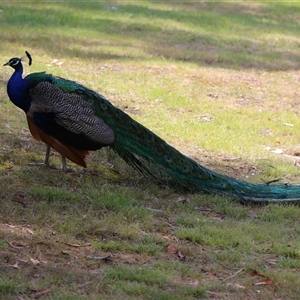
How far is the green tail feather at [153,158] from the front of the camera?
22.2ft

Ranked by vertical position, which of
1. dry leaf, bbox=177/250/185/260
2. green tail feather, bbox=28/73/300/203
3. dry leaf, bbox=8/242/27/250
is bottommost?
dry leaf, bbox=177/250/185/260

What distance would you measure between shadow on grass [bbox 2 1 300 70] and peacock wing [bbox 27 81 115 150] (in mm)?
5187

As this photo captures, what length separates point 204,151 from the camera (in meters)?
8.23

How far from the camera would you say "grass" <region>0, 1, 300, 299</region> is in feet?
16.4

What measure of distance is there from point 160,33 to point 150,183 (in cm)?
769

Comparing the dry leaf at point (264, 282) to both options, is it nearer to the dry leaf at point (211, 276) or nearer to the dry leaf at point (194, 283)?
the dry leaf at point (211, 276)

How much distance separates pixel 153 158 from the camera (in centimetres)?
684

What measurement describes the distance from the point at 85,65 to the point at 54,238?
20.5 feet

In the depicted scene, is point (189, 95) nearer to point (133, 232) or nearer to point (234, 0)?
point (133, 232)

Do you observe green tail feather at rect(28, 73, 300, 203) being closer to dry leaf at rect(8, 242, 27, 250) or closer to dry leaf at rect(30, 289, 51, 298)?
dry leaf at rect(8, 242, 27, 250)

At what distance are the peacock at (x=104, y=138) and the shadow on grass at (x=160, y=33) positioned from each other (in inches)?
203

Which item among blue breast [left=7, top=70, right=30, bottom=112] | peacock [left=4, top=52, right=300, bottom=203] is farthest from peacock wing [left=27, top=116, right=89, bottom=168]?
blue breast [left=7, top=70, right=30, bottom=112]

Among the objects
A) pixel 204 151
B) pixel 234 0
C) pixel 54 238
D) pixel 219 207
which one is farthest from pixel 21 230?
pixel 234 0

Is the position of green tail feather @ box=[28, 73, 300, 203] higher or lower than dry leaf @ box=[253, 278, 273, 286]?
higher
